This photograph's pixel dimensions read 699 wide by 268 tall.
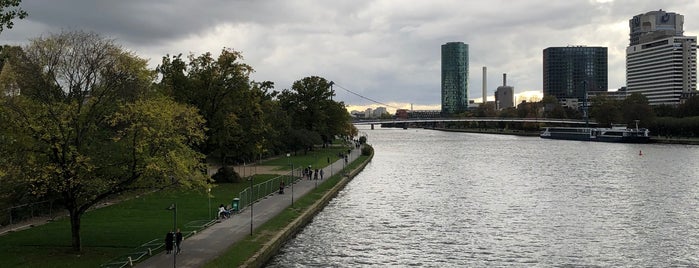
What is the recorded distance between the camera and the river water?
3216 centimetres

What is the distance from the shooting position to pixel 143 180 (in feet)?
94.0

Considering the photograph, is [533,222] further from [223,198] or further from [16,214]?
[16,214]

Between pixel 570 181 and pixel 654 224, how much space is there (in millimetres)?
27621

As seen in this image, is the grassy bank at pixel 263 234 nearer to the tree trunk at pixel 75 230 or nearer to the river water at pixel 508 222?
the river water at pixel 508 222

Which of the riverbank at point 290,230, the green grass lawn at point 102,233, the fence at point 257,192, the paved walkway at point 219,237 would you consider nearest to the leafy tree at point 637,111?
the riverbank at point 290,230

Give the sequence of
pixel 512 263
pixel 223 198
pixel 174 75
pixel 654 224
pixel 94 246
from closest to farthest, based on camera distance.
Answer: pixel 94 246 → pixel 512 263 → pixel 654 224 → pixel 223 198 → pixel 174 75

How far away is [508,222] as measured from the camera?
42.8 metres

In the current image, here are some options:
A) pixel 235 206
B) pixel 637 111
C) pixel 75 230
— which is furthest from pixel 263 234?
pixel 637 111

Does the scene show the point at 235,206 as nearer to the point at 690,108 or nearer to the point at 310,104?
the point at 310,104

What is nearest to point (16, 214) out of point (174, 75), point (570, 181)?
point (174, 75)

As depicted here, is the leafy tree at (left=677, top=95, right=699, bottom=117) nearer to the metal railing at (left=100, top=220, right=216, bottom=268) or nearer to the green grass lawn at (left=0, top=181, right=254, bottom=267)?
the green grass lawn at (left=0, top=181, right=254, bottom=267)

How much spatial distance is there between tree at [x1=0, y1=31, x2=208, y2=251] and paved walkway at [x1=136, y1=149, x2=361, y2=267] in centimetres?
309

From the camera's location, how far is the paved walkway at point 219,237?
2605 centimetres

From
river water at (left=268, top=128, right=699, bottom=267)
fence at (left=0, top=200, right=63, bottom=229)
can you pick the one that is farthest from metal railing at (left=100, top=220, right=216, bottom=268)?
fence at (left=0, top=200, right=63, bottom=229)
